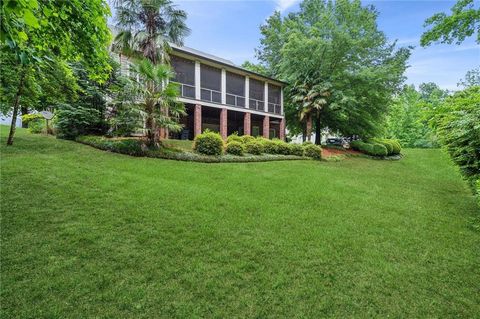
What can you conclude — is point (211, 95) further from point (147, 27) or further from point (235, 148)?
point (235, 148)

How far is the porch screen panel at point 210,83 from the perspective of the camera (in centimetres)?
1733

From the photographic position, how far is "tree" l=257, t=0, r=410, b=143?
19453 millimetres

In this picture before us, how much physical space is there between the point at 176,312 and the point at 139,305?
0.45 m

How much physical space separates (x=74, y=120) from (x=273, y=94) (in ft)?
52.3

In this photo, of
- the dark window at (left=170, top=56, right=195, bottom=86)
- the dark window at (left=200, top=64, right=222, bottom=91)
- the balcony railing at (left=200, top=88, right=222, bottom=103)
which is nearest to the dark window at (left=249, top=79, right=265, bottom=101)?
the dark window at (left=200, top=64, right=222, bottom=91)

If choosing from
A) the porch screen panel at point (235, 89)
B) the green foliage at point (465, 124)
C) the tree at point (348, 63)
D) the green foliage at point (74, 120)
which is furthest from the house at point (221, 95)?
the green foliage at point (465, 124)

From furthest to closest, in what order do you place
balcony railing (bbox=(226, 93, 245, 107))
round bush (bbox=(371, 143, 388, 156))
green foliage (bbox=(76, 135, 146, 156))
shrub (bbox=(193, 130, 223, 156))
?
round bush (bbox=(371, 143, 388, 156)), balcony railing (bbox=(226, 93, 245, 107)), shrub (bbox=(193, 130, 223, 156)), green foliage (bbox=(76, 135, 146, 156))

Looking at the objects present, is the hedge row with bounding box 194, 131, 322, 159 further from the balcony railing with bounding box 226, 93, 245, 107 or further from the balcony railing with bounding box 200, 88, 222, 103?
the balcony railing with bounding box 226, 93, 245, 107

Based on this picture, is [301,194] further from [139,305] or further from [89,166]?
[89,166]

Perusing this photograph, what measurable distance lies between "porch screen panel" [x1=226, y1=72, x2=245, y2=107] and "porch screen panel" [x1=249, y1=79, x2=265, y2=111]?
98 cm

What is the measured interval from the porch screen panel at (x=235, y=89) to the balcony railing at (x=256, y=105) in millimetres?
894

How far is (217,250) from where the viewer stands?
3.94 m

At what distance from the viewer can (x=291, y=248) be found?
415 centimetres

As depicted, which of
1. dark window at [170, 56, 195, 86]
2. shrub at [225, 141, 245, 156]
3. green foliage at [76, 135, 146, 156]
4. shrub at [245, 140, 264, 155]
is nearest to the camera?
green foliage at [76, 135, 146, 156]
